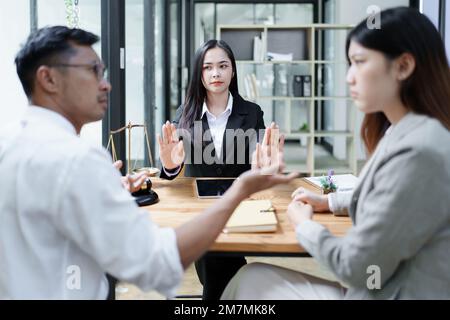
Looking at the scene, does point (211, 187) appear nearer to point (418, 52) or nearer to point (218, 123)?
point (218, 123)

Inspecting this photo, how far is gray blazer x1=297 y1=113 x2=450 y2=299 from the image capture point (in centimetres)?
103

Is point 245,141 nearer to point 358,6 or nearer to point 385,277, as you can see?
point 385,277

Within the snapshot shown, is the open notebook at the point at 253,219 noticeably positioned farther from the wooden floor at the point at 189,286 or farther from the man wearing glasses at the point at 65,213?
the wooden floor at the point at 189,286

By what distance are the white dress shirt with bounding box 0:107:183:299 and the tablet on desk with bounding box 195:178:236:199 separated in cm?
77

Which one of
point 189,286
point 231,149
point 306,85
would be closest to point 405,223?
point 231,149

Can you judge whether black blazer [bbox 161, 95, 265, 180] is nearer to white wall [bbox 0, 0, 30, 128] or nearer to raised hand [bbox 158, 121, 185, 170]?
raised hand [bbox 158, 121, 185, 170]

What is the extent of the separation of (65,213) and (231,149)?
1.59m

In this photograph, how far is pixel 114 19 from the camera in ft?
8.75

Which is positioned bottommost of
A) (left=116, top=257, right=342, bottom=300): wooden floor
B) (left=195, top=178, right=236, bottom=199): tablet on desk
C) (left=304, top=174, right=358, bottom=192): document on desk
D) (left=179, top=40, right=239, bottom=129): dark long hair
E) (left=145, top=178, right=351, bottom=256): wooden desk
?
(left=116, top=257, right=342, bottom=300): wooden floor

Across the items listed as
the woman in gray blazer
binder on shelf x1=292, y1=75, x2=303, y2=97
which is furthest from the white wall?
binder on shelf x1=292, y1=75, x2=303, y2=97

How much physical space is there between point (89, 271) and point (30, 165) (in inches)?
9.9

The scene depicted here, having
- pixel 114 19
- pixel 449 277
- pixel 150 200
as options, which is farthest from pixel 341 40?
pixel 449 277

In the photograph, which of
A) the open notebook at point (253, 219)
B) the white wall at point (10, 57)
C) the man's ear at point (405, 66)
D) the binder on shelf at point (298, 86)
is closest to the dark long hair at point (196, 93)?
the white wall at point (10, 57)

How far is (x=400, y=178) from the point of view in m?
1.03
